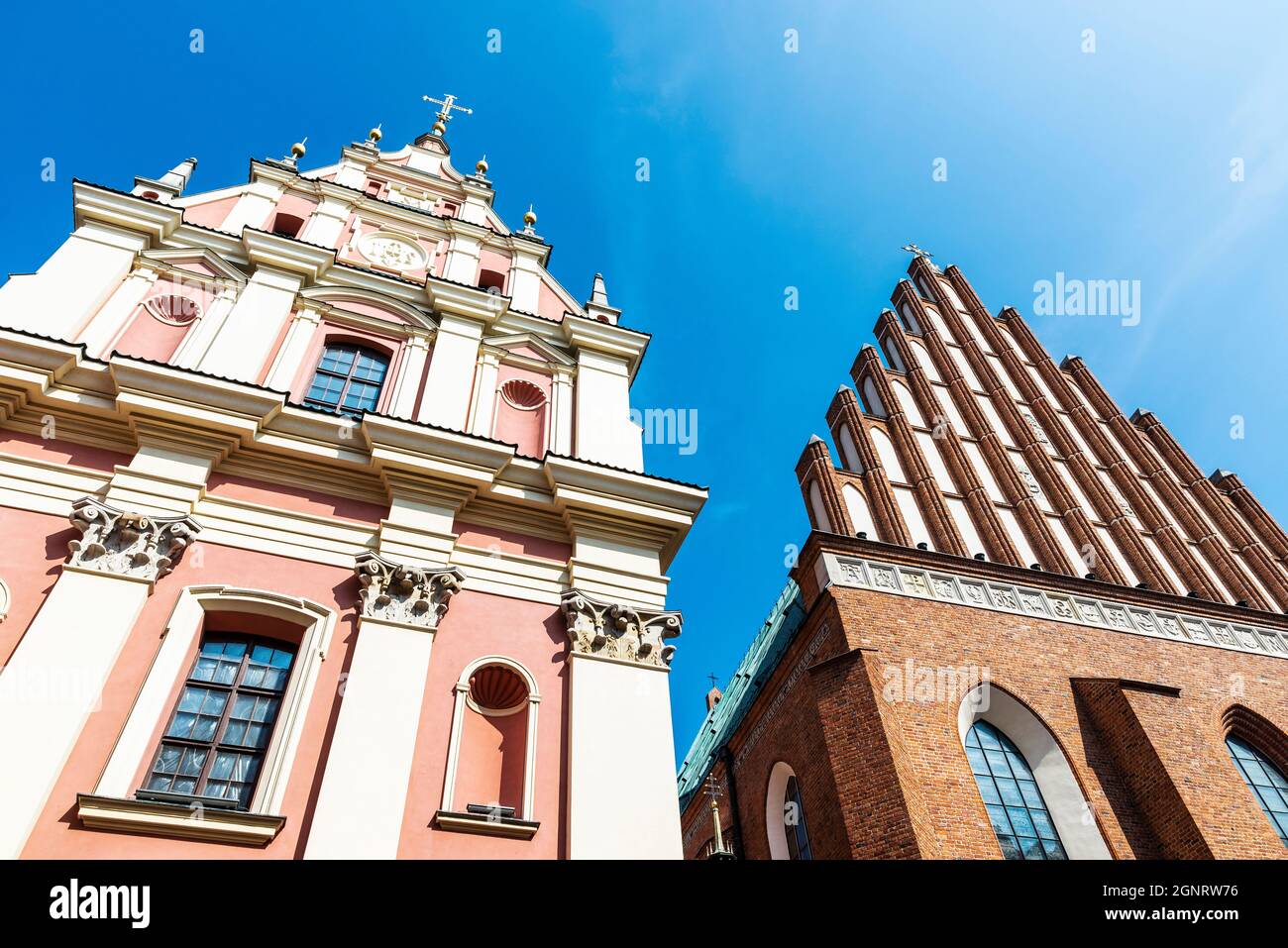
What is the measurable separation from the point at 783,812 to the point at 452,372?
34.6ft

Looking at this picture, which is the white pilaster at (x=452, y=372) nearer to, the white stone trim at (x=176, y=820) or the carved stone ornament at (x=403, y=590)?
the carved stone ornament at (x=403, y=590)

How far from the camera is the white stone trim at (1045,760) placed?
1145cm

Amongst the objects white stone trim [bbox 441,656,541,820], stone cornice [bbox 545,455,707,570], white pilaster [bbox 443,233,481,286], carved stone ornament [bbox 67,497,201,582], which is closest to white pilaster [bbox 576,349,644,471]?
stone cornice [bbox 545,455,707,570]

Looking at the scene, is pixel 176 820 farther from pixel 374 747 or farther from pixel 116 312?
pixel 116 312

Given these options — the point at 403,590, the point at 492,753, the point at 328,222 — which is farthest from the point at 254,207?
the point at 492,753

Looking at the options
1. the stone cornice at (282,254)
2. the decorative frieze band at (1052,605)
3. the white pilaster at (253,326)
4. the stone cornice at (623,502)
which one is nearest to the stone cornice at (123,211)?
the stone cornice at (282,254)

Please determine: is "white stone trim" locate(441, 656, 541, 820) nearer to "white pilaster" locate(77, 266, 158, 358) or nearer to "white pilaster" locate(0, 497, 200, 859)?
"white pilaster" locate(0, 497, 200, 859)

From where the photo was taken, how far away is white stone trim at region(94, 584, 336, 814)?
700cm

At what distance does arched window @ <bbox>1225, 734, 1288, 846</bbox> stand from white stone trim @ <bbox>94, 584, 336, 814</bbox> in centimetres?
1485

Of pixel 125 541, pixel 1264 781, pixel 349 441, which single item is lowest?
pixel 1264 781

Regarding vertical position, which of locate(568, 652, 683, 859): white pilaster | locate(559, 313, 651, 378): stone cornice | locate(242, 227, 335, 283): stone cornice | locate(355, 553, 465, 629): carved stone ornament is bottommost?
locate(568, 652, 683, 859): white pilaster

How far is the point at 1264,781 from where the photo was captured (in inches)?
531

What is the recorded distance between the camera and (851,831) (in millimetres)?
10211

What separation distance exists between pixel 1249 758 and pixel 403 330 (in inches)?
653
